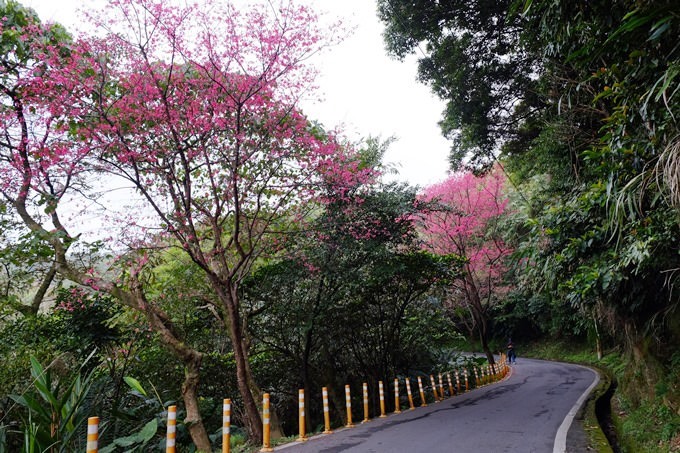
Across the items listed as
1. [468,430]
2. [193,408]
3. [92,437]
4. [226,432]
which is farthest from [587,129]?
[92,437]

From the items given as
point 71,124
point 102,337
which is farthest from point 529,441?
point 102,337

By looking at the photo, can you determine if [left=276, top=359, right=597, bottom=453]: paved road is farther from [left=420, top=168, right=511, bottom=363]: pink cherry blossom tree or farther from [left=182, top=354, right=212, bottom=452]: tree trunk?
[left=420, top=168, right=511, bottom=363]: pink cherry blossom tree

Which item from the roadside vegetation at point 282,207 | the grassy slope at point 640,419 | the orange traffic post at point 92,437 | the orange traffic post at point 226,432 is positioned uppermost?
the roadside vegetation at point 282,207

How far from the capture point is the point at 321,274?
35.0 feet

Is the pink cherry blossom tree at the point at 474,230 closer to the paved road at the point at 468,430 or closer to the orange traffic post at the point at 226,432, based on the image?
the paved road at the point at 468,430

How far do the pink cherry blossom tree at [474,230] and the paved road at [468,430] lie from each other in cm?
964

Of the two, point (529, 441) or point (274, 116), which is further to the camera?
point (274, 116)

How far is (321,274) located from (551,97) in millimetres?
6296

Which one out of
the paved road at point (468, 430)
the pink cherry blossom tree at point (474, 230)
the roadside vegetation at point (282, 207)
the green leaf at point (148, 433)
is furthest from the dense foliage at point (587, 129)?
the pink cherry blossom tree at point (474, 230)

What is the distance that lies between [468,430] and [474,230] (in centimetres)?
1617

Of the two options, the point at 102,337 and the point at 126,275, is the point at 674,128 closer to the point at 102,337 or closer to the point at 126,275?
the point at 126,275

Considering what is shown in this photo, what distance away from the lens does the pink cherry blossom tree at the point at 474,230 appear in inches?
817

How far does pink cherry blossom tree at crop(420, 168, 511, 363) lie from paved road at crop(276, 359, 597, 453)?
9.64m

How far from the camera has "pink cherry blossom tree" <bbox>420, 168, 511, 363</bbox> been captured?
20.8 m
